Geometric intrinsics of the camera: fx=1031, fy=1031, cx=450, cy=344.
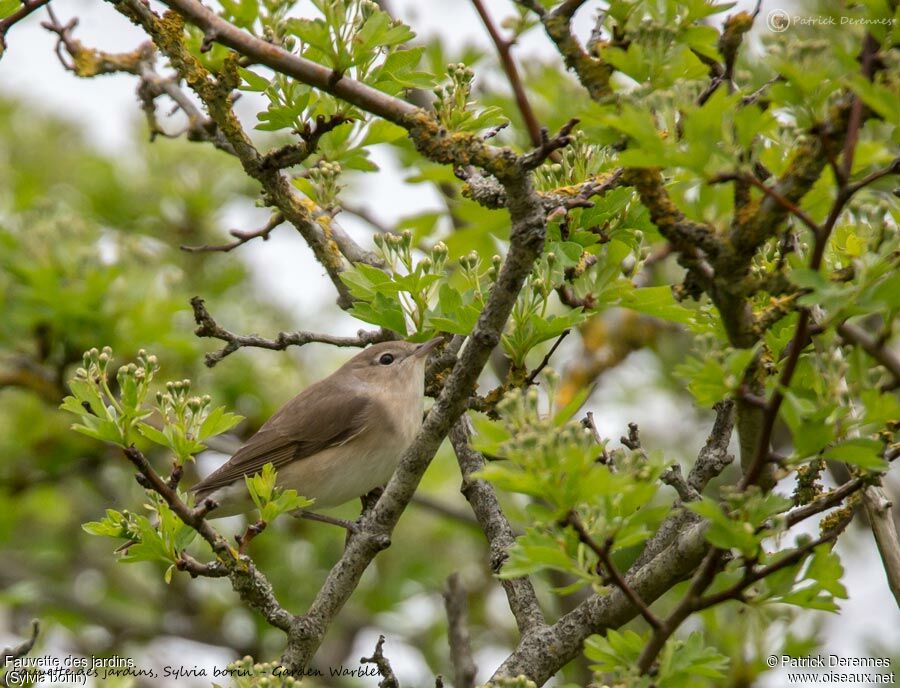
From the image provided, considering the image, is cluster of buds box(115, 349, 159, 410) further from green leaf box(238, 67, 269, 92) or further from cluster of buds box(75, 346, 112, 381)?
green leaf box(238, 67, 269, 92)

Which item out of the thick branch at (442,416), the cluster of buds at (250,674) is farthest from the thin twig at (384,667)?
the cluster of buds at (250,674)

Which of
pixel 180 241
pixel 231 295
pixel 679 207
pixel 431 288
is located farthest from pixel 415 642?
pixel 679 207

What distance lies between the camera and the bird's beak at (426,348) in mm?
5096

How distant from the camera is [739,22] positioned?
128 inches

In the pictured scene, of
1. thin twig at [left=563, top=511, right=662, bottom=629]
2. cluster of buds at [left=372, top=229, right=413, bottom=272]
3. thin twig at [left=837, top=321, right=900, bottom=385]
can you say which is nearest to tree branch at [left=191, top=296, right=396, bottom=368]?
cluster of buds at [left=372, top=229, right=413, bottom=272]

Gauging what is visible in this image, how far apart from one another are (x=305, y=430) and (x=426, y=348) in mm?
1290

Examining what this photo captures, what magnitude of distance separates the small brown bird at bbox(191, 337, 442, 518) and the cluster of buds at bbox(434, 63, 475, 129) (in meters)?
2.63

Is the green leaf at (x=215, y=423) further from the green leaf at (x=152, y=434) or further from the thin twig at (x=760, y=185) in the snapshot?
the thin twig at (x=760, y=185)

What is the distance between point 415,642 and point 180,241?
3.75 m

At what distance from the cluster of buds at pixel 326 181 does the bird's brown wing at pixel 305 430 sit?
2294 millimetres

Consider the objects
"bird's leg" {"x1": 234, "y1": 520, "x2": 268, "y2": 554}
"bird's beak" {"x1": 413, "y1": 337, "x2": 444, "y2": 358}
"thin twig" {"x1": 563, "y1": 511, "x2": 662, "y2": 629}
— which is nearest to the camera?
"thin twig" {"x1": 563, "y1": 511, "x2": 662, "y2": 629}

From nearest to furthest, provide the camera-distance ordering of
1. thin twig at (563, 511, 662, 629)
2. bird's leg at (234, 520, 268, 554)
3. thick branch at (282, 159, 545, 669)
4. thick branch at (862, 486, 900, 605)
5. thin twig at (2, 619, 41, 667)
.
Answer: thin twig at (563, 511, 662, 629), thick branch at (282, 159, 545, 669), thick branch at (862, 486, 900, 605), bird's leg at (234, 520, 268, 554), thin twig at (2, 619, 41, 667)

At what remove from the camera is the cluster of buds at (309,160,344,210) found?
4.36m

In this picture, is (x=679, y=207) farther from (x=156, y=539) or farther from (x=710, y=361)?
(x=156, y=539)
